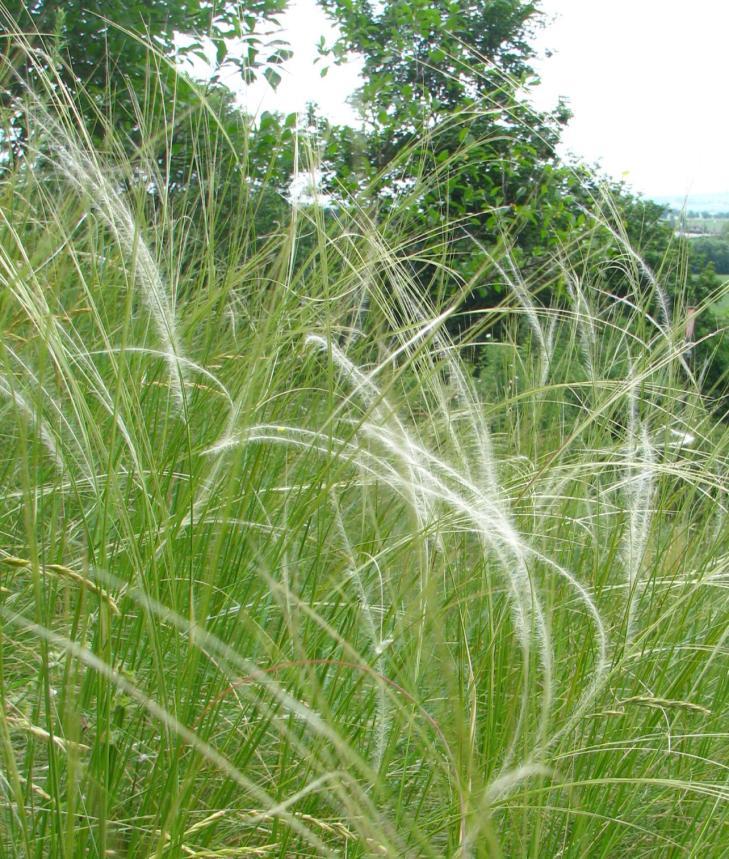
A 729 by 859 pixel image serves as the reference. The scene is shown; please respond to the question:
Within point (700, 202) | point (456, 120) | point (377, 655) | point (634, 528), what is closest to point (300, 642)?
point (377, 655)

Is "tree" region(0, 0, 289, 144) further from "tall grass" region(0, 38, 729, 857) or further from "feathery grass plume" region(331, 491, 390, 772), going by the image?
"feathery grass plume" region(331, 491, 390, 772)

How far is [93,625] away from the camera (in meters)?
1.21

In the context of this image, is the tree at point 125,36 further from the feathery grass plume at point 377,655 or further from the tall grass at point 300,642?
the feathery grass plume at point 377,655

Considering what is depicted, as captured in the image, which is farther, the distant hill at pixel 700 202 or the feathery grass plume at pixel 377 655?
the distant hill at pixel 700 202

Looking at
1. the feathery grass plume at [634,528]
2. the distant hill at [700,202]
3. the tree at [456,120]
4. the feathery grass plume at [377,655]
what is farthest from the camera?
the tree at [456,120]

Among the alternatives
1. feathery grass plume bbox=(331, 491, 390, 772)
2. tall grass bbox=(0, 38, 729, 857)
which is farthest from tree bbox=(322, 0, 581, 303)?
feathery grass plume bbox=(331, 491, 390, 772)

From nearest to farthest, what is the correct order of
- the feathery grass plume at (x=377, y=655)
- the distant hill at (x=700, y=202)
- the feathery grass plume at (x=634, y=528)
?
the feathery grass plume at (x=377, y=655)
the feathery grass plume at (x=634, y=528)
the distant hill at (x=700, y=202)

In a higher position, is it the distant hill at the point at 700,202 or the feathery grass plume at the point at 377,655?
the distant hill at the point at 700,202

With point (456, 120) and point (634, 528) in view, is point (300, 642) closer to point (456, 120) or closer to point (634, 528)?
point (634, 528)

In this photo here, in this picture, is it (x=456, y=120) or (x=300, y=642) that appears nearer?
(x=300, y=642)

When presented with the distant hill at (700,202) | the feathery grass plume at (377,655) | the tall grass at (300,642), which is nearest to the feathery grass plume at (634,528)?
the tall grass at (300,642)

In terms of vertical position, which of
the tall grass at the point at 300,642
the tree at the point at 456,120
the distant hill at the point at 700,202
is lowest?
the tall grass at the point at 300,642

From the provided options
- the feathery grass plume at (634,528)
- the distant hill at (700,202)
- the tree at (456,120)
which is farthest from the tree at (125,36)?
the feathery grass plume at (634,528)

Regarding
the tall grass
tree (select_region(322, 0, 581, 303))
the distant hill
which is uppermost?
tree (select_region(322, 0, 581, 303))
